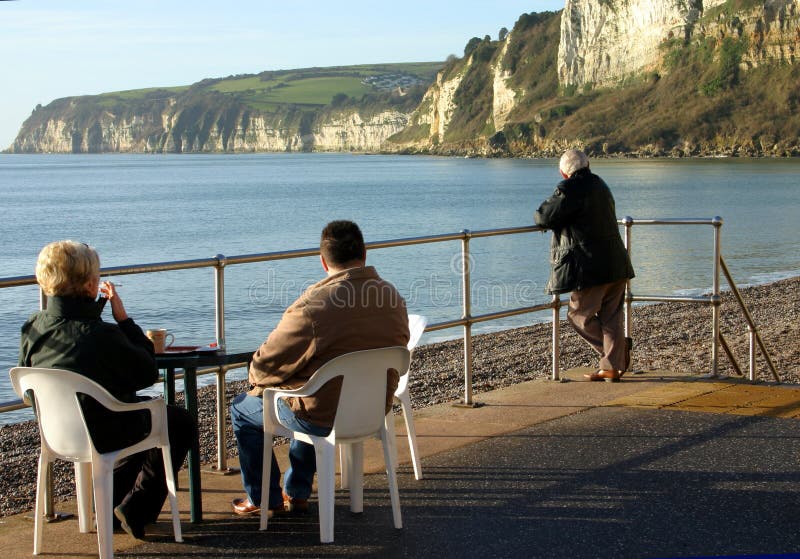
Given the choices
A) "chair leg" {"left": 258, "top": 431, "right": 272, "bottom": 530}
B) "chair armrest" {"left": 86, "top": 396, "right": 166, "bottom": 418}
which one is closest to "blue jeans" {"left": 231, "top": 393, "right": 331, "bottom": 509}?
"chair leg" {"left": 258, "top": 431, "right": 272, "bottom": 530}

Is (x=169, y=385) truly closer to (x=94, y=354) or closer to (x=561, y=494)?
(x=94, y=354)

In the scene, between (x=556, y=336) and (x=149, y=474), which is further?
(x=556, y=336)

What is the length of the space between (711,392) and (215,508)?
3.89m

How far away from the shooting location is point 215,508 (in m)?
5.18

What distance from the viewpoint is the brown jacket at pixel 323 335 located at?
457 cm

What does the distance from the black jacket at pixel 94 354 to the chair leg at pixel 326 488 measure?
769mm

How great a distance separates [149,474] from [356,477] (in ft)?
3.01

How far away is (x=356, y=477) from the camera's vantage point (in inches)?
196

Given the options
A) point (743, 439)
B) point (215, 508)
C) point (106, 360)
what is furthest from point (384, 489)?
point (743, 439)

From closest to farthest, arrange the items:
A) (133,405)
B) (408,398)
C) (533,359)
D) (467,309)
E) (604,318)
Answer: (133,405)
(408,398)
(467,309)
(604,318)
(533,359)

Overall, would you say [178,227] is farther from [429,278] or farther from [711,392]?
[711,392]

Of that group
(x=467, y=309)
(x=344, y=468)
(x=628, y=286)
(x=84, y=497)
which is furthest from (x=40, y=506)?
(x=628, y=286)

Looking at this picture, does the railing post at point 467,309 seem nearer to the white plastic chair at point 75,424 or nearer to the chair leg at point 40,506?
the white plastic chair at point 75,424

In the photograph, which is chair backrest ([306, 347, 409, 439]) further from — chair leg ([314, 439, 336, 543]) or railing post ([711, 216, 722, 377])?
railing post ([711, 216, 722, 377])
